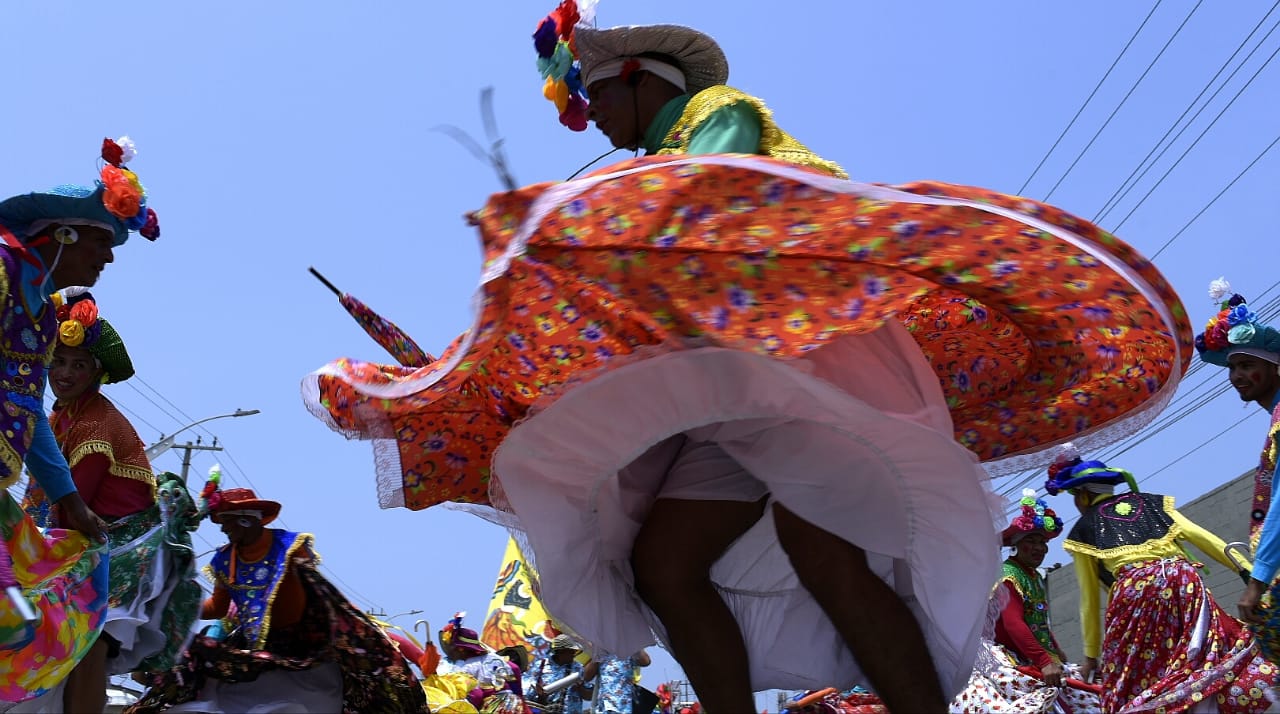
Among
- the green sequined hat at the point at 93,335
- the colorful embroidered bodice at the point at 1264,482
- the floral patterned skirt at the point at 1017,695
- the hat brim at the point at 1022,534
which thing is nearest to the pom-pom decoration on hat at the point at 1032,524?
the hat brim at the point at 1022,534

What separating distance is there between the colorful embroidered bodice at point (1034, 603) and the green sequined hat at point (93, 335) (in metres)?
5.21

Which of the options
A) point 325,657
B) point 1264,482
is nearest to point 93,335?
point 325,657

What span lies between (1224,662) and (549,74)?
4.44 metres

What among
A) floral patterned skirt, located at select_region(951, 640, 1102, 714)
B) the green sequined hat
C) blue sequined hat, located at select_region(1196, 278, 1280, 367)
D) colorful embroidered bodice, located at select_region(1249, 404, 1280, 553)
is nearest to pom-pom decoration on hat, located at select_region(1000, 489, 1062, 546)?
floral patterned skirt, located at select_region(951, 640, 1102, 714)

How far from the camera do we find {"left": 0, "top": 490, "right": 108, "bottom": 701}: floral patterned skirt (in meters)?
3.32

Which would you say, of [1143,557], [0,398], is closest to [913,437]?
[0,398]

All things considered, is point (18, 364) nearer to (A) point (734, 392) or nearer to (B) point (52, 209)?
A: (B) point (52, 209)

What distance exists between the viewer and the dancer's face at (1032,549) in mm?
8055

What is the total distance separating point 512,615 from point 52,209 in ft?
35.2

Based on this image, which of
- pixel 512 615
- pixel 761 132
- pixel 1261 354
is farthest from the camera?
pixel 512 615

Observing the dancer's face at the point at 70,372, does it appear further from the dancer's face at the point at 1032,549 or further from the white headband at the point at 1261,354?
the dancer's face at the point at 1032,549

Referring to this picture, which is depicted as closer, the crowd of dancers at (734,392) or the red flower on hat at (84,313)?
the crowd of dancers at (734,392)

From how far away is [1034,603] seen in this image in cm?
755

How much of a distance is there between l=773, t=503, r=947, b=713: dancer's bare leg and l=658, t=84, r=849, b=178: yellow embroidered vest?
754 millimetres
